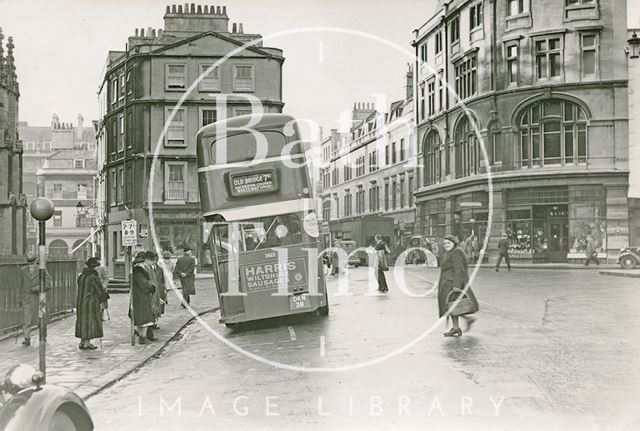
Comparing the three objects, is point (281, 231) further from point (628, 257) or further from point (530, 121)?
point (530, 121)

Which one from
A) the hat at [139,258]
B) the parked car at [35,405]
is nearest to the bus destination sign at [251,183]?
the hat at [139,258]

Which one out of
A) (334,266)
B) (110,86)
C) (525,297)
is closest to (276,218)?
(110,86)

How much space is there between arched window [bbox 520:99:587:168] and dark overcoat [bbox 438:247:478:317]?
833 centimetres

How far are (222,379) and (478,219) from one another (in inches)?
757

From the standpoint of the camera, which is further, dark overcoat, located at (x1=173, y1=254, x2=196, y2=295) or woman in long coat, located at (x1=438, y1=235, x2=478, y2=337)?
dark overcoat, located at (x1=173, y1=254, x2=196, y2=295)

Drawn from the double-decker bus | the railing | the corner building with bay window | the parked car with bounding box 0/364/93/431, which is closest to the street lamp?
the corner building with bay window

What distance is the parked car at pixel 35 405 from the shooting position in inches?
173

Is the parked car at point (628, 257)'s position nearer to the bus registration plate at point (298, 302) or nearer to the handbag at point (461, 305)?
the handbag at point (461, 305)

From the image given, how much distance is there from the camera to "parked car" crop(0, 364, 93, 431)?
14.4 feet

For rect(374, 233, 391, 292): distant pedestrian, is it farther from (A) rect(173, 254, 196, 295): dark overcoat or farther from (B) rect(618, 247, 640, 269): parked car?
(B) rect(618, 247, 640, 269): parked car

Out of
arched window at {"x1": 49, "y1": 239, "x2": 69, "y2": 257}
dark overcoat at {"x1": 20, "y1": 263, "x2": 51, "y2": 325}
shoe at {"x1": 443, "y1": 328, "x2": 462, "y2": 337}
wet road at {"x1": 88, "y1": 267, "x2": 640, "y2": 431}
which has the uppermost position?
arched window at {"x1": 49, "y1": 239, "x2": 69, "y2": 257}

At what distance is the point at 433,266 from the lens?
1283 inches

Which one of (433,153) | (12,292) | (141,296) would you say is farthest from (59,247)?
(433,153)

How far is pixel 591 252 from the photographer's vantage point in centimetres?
1944
